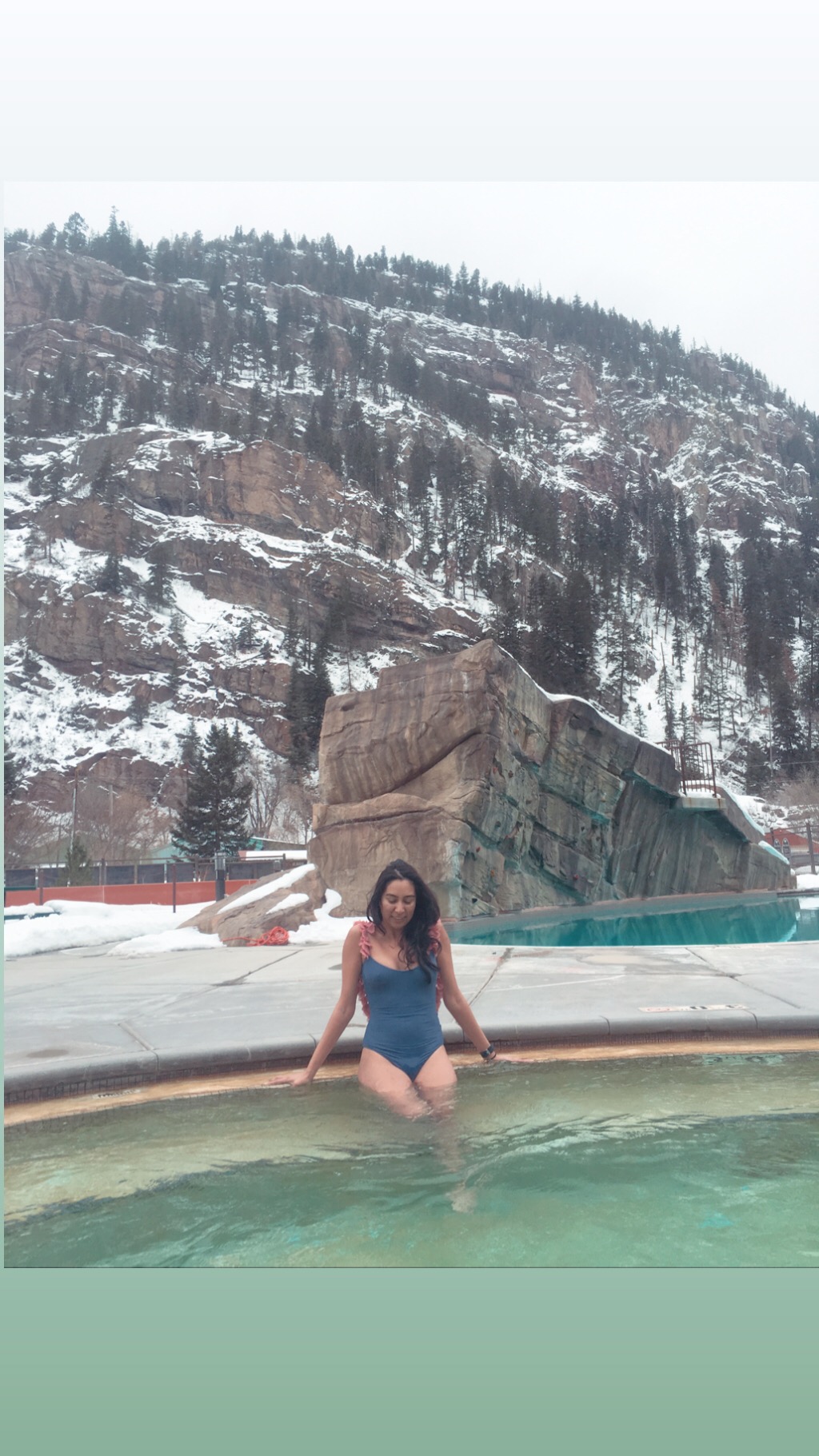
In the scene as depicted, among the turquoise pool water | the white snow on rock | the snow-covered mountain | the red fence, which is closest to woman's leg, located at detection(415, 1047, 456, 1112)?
the turquoise pool water

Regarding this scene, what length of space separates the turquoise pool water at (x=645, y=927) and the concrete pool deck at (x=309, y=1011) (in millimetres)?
4383

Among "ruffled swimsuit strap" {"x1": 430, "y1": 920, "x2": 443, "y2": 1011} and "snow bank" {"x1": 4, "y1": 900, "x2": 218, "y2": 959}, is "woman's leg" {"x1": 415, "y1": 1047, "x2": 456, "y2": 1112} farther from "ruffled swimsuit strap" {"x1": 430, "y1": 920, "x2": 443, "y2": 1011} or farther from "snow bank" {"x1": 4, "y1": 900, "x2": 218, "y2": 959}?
"snow bank" {"x1": 4, "y1": 900, "x2": 218, "y2": 959}

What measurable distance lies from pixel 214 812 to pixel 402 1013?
90.9 ft

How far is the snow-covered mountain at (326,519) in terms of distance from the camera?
48.7m

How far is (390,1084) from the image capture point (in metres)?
3.20

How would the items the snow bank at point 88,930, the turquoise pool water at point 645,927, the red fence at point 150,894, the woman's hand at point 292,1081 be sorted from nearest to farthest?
the woman's hand at point 292,1081 < the snow bank at point 88,930 < the turquoise pool water at point 645,927 < the red fence at point 150,894

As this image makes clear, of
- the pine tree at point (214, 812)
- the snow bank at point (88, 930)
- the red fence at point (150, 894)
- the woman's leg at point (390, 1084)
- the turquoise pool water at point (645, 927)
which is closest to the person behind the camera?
the woman's leg at point (390, 1084)

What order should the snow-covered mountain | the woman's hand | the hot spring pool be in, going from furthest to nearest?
the snow-covered mountain
the woman's hand
the hot spring pool

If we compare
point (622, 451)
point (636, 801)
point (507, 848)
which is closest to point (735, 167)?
point (507, 848)

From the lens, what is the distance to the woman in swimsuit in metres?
3.16

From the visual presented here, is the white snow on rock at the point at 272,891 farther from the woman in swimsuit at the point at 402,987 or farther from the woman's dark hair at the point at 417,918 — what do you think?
the woman's dark hair at the point at 417,918

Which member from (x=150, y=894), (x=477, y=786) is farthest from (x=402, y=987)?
(x=150, y=894)

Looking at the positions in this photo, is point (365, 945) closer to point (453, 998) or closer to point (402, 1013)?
point (402, 1013)

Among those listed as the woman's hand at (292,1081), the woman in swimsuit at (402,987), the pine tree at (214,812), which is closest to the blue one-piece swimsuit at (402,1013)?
the woman in swimsuit at (402,987)
